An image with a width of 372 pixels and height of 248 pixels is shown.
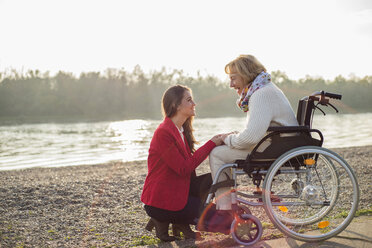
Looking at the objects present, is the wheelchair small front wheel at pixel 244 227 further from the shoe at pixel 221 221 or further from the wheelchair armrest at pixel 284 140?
the wheelchair armrest at pixel 284 140

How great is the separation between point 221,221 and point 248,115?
912mm

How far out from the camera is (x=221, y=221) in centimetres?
317

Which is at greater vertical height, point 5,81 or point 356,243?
point 5,81

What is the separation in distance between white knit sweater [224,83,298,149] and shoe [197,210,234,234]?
0.57 m

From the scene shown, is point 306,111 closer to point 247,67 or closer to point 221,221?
point 247,67

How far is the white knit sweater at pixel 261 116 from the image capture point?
2.99 meters

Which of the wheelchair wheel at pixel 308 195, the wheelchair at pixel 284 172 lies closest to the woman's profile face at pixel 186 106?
the wheelchair at pixel 284 172

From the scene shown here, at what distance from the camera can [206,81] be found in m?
74.9

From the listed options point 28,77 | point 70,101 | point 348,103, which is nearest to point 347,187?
point 70,101

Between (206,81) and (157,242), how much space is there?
237ft

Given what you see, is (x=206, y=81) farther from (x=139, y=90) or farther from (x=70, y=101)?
(x=70, y=101)

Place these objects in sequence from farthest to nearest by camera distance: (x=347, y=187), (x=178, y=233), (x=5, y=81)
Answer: (x=5, y=81)
(x=347, y=187)
(x=178, y=233)

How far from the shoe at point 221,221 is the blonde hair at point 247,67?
3.68ft

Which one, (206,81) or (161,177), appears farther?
(206,81)
